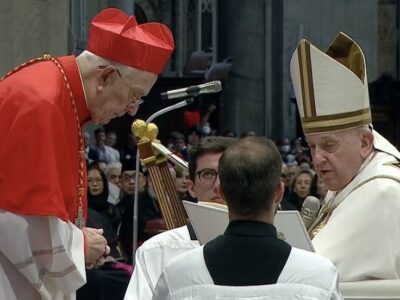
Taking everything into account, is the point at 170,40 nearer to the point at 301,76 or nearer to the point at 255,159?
the point at 301,76

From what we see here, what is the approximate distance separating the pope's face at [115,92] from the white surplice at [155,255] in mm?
531

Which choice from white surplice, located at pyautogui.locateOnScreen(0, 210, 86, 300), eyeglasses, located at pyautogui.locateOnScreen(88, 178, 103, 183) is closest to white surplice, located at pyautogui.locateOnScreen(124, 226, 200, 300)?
white surplice, located at pyautogui.locateOnScreen(0, 210, 86, 300)

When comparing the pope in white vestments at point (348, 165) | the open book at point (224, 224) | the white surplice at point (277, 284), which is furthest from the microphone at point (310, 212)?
the white surplice at point (277, 284)

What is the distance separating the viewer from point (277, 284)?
2.97 m

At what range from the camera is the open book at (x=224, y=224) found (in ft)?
12.8

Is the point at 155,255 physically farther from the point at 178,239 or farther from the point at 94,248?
the point at 94,248

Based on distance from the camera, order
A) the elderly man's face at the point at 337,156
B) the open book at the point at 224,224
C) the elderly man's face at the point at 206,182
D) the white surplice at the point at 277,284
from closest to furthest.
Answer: the white surplice at the point at 277,284, the open book at the point at 224,224, the elderly man's face at the point at 337,156, the elderly man's face at the point at 206,182

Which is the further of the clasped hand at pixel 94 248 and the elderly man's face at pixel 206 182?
the elderly man's face at pixel 206 182

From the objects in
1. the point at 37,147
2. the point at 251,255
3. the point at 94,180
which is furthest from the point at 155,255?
the point at 94,180

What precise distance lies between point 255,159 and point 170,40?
5.61ft

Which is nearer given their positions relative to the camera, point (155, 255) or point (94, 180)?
point (155, 255)

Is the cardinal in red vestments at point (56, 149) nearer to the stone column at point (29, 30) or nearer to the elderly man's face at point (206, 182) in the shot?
the elderly man's face at point (206, 182)

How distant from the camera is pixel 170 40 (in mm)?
4641

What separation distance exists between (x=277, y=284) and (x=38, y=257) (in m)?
1.32
